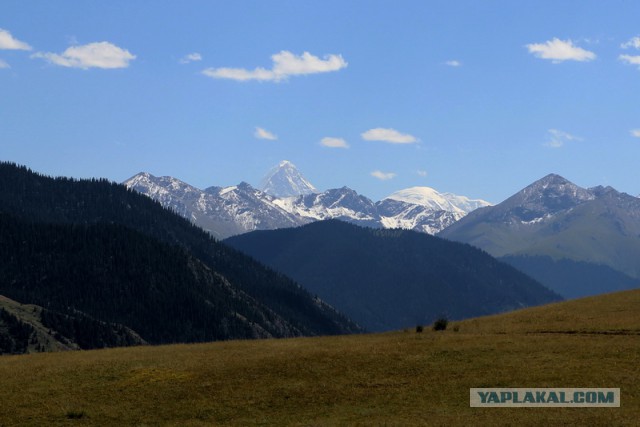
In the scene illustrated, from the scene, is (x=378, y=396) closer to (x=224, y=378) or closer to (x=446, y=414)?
(x=446, y=414)

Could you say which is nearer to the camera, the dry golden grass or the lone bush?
the dry golden grass

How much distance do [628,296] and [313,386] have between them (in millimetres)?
45228

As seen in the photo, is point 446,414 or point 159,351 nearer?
point 446,414

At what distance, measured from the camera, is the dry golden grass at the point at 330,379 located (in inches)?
1593

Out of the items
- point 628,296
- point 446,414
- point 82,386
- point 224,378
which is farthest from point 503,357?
point 628,296

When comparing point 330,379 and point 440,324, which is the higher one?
point 440,324

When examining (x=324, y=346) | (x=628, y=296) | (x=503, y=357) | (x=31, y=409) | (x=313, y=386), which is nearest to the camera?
(x=31, y=409)

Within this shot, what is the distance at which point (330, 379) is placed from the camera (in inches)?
1874

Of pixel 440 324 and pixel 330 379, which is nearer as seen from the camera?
pixel 330 379

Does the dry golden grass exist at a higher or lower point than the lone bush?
lower

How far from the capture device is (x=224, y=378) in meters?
48.5

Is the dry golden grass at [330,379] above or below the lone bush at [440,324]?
below

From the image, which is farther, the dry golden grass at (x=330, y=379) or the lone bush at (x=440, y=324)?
the lone bush at (x=440, y=324)

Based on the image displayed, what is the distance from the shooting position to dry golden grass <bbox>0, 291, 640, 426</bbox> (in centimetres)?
4047
